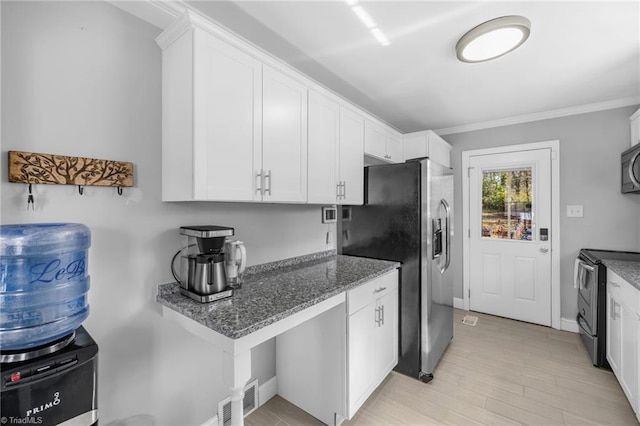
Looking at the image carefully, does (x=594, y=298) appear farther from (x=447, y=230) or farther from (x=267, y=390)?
(x=267, y=390)

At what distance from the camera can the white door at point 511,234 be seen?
3.25m

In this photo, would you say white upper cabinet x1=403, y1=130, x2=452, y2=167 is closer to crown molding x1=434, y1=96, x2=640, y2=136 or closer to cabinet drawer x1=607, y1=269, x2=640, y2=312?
crown molding x1=434, y1=96, x2=640, y2=136

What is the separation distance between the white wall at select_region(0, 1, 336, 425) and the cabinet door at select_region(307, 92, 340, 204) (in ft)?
2.43

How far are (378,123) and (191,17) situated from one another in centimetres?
189

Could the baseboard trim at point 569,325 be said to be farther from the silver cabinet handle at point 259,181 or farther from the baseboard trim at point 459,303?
the silver cabinet handle at point 259,181

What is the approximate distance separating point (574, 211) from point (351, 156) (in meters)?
2.64

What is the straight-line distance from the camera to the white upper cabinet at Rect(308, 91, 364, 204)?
2.02m

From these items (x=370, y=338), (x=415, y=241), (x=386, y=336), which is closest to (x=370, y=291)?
(x=370, y=338)

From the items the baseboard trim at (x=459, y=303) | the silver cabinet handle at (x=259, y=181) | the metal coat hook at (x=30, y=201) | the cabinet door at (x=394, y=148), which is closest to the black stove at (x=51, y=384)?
the metal coat hook at (x=30, y=201)

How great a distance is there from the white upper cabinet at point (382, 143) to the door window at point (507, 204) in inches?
50.9

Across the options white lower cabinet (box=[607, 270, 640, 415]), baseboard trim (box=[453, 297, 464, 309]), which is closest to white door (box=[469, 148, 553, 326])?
baseboard trim (box=[453, 297, 464, 309])

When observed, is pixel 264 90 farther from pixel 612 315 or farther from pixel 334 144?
pixel 612 315

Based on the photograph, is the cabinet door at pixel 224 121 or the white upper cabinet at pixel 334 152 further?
the white upper cabinet at pixel 334 152

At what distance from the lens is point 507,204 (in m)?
3.47
